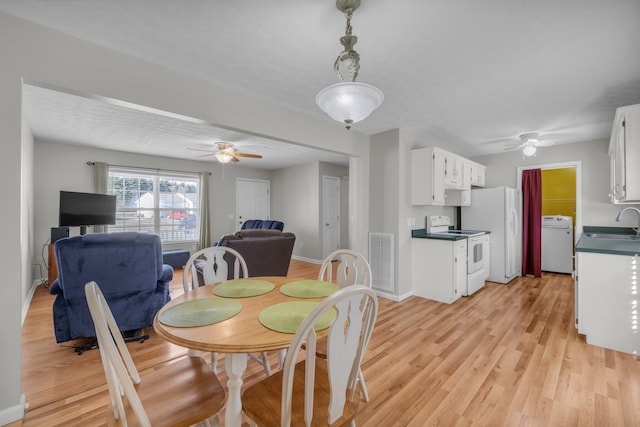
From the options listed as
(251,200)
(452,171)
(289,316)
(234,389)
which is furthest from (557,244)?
(251,200)

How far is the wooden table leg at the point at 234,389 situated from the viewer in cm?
112

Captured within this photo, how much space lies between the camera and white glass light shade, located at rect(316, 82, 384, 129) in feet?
4.51

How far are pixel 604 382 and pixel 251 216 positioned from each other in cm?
668

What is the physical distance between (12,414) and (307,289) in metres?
1.89

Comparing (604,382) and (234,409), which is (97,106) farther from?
(604,382)

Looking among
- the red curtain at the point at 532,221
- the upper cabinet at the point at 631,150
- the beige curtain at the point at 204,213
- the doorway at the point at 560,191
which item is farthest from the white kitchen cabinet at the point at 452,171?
the beige curtain at the point at 204,213

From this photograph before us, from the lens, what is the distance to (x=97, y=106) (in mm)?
→ 3115

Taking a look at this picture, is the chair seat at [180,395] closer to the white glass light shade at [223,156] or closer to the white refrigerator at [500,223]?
the white glass light shade at [223,156]

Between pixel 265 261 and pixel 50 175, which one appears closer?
pixel 265 261

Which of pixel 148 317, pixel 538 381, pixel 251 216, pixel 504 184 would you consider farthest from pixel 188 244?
pixel 504 184

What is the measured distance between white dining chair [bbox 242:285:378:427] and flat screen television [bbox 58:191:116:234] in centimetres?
460

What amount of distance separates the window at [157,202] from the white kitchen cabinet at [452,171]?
526 cm

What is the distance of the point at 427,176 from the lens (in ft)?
12.3

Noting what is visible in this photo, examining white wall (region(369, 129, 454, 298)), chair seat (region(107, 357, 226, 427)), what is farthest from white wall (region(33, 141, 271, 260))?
chair seat (region(107, 357, 226, 427))
